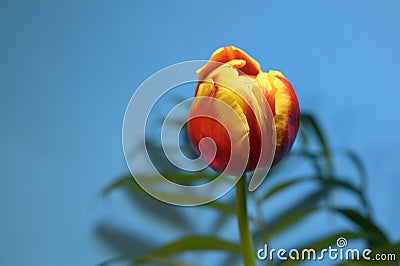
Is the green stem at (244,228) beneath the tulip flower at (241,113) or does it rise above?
beneath

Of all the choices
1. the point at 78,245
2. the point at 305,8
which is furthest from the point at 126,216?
the point at 305,8

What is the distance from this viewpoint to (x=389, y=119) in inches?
30.8

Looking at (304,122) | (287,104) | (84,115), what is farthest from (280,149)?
(84,115)

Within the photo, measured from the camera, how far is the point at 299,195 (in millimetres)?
767

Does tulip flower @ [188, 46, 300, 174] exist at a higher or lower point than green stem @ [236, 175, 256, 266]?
higher

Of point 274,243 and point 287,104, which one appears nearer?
point 287,104

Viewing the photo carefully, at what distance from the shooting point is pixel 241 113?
1.14 feet

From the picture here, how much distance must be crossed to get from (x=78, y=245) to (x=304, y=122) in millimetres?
345

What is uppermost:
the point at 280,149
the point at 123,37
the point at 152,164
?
the point at 123,37

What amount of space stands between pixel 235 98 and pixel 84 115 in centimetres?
46

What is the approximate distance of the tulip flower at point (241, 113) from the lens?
0.35 m

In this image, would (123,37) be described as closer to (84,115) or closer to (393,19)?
(84,115)

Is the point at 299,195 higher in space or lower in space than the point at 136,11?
lower

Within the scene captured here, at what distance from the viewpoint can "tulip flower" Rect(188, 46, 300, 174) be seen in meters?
0.35
